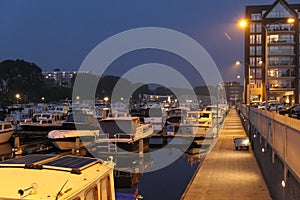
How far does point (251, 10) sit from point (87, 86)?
54.3 meters

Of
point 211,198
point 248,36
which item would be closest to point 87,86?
point 248,36

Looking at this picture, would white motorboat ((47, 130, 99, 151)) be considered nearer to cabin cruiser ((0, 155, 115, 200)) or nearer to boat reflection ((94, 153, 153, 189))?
boat reflection ((94, 153, 153, 189))

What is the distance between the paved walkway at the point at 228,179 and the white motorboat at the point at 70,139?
1240 centimetres

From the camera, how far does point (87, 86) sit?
129750 millimetres

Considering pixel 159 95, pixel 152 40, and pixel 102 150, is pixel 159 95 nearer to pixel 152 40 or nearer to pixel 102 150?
pixel 152 40

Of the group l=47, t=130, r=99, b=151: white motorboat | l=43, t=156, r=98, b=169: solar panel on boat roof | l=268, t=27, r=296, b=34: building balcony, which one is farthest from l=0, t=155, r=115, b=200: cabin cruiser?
l=268, t=27, r=296, b=34: building balcony

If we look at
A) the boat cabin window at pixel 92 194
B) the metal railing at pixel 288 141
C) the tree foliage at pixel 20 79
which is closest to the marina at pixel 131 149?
the metal railing at pixel 288 141

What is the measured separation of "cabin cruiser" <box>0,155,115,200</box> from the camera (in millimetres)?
6039

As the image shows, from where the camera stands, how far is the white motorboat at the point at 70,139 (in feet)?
109

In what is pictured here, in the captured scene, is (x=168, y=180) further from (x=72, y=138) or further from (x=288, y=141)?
(x=288, y=141)

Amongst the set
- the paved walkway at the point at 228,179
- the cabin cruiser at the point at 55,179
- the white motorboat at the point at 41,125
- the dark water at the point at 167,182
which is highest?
the cabin cruiser at the point at 55,179

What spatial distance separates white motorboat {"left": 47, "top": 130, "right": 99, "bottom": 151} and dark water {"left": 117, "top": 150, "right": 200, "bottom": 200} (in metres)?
7.68

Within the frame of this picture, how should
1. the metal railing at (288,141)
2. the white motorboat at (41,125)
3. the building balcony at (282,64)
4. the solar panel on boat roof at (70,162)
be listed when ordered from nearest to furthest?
the solar panel on boat roof at (70,162) < the metal railing at (288,141) < the white motorboat at (41,125) < the building balcony at (282,64)

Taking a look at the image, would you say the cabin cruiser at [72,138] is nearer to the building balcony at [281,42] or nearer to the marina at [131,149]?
the marina at [131,149]
